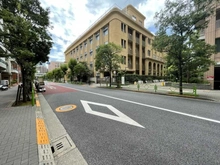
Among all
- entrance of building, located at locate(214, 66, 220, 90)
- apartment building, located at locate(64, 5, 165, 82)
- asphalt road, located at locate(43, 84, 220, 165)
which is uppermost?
apartment building, located at locate(64, 5, 165, 82)

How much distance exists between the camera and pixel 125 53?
3148 centimetres

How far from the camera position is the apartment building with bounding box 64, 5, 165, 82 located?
29.5 m

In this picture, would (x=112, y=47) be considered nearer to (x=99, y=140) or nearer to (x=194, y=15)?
(x=194, y=15)

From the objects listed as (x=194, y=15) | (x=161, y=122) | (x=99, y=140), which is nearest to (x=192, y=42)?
(x=194, y=15)

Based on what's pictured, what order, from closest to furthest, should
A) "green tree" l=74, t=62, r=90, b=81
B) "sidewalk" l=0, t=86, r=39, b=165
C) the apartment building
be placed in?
"sidewalk" l=0, t=86, r=39, b=165 < the apartment building < "green tree" l=74, t=62, r=90, b=81

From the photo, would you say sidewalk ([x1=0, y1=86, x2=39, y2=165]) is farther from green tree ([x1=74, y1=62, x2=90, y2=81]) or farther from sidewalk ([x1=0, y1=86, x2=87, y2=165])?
green tree ([x1=74, y1=62, x2=90, y2=81])

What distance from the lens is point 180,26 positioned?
10164mm

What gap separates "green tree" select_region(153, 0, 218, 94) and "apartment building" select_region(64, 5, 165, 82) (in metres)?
16.7

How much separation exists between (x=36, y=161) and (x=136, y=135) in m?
2.58

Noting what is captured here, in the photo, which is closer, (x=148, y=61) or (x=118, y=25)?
(x=118, y=25)

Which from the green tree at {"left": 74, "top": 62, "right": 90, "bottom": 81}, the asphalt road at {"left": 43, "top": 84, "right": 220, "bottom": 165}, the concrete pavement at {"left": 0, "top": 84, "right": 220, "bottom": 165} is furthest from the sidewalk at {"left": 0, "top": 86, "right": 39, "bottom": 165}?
the green tree at {"left": 74, "top": 62, "right": 90, "bottom": 81}

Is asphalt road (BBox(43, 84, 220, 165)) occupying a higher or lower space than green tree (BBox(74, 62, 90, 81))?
lower

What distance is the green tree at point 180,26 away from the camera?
9430mm

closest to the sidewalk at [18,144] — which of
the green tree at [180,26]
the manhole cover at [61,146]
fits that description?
the manhole cover at [61,146]
